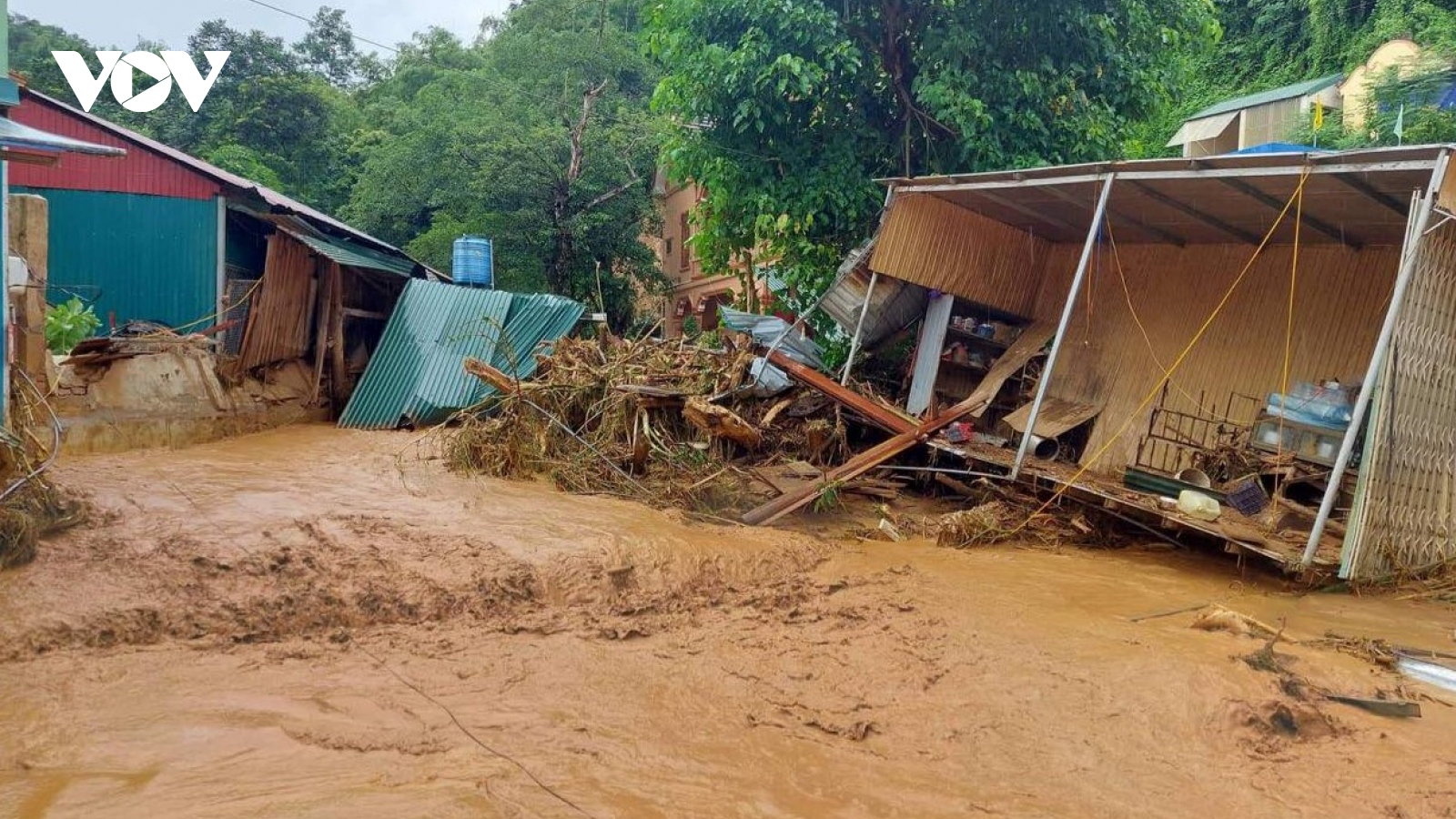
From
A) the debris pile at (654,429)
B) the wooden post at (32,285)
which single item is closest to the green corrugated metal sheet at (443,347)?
the debris pile at (654,429)

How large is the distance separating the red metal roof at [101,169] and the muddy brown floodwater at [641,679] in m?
7.98

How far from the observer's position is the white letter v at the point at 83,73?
21.0 meters

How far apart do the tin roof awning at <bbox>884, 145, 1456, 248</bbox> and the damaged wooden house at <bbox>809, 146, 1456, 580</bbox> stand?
3 centimetres

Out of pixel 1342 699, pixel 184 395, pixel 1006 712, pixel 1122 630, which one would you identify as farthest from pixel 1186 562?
pixel 184 395

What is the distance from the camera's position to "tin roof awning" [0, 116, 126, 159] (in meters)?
5.62

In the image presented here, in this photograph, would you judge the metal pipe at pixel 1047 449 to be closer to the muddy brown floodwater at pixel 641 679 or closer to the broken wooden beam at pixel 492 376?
the muddy brown floodwater at pixel 641 679

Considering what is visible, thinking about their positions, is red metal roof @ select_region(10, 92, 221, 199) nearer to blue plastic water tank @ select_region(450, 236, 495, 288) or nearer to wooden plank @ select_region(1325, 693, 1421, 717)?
blue plastic water tank @ select_region(450, 236, 495, 288)

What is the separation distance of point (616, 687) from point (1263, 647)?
11.1 ft

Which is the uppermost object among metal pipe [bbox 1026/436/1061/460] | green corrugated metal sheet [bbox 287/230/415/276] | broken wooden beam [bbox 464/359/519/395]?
green corrugated metal sheet [bbox 287/230/415/276]

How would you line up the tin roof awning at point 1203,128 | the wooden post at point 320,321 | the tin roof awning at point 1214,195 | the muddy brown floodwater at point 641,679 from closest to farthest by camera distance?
the muddy brown floodwater at point 641,679, the tin roof awning at point 1214,195, the wooden post at point 320,321, the tin roof awning at point 1203,128

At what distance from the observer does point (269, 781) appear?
12.1 feet

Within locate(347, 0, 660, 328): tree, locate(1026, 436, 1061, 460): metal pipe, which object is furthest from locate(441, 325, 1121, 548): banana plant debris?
locate(347, 0, 660, 328): tree

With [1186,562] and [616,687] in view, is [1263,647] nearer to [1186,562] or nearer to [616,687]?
[1186,562]

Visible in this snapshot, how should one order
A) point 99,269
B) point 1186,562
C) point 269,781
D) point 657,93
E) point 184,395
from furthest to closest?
point 99,269 → point 657,93 → point 184,395 → point 1186,562 → point 269,781
